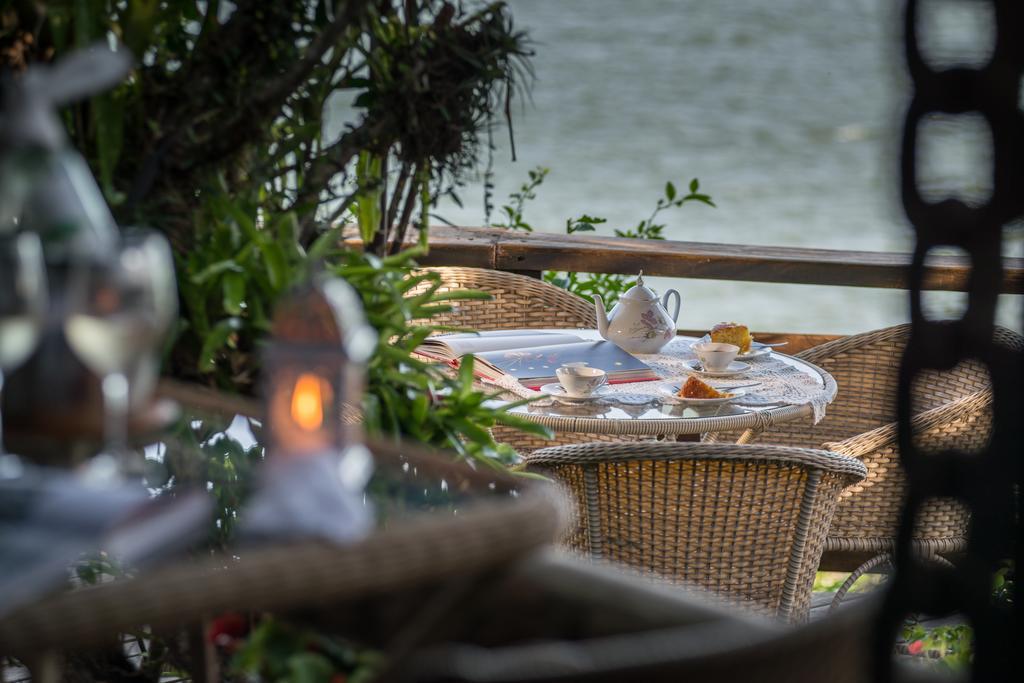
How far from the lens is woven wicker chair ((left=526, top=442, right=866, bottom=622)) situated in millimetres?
1879

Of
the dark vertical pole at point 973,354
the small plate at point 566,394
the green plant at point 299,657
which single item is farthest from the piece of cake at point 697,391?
the dark vertical pole at point 973,354

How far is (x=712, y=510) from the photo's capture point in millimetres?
1906

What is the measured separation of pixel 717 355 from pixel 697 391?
0.75ft

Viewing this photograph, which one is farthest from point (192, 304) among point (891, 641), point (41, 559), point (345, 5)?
point (891, 641)

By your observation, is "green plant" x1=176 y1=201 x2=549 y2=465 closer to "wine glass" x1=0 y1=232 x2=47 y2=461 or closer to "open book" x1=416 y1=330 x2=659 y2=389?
"wine glass" x1=0 y1=232 x2=47 y2=461

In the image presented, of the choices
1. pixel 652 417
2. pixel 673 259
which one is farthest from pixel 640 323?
pixel 673 259

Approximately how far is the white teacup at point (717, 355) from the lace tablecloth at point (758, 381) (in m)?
0.04

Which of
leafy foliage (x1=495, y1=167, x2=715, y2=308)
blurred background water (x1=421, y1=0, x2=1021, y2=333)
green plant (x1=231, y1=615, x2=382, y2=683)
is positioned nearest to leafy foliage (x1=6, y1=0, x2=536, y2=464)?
green plant (x1=231, y1=615, x2=382, y2=683)

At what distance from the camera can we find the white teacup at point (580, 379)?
222 centimetres

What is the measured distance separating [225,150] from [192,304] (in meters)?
0.19

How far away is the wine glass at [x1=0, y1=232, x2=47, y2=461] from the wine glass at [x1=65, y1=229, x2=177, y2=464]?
0.02m

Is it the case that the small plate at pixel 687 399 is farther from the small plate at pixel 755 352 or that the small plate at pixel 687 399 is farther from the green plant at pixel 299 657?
the green plant at pixel 299 657

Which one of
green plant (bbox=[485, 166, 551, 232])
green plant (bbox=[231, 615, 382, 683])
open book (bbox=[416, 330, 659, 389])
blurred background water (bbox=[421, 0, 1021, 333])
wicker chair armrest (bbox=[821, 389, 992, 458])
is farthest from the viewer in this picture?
blurred background water (bbox=[421, 0, 1021, 333])

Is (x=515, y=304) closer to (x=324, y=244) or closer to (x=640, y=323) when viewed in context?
(x=640, y=323)
